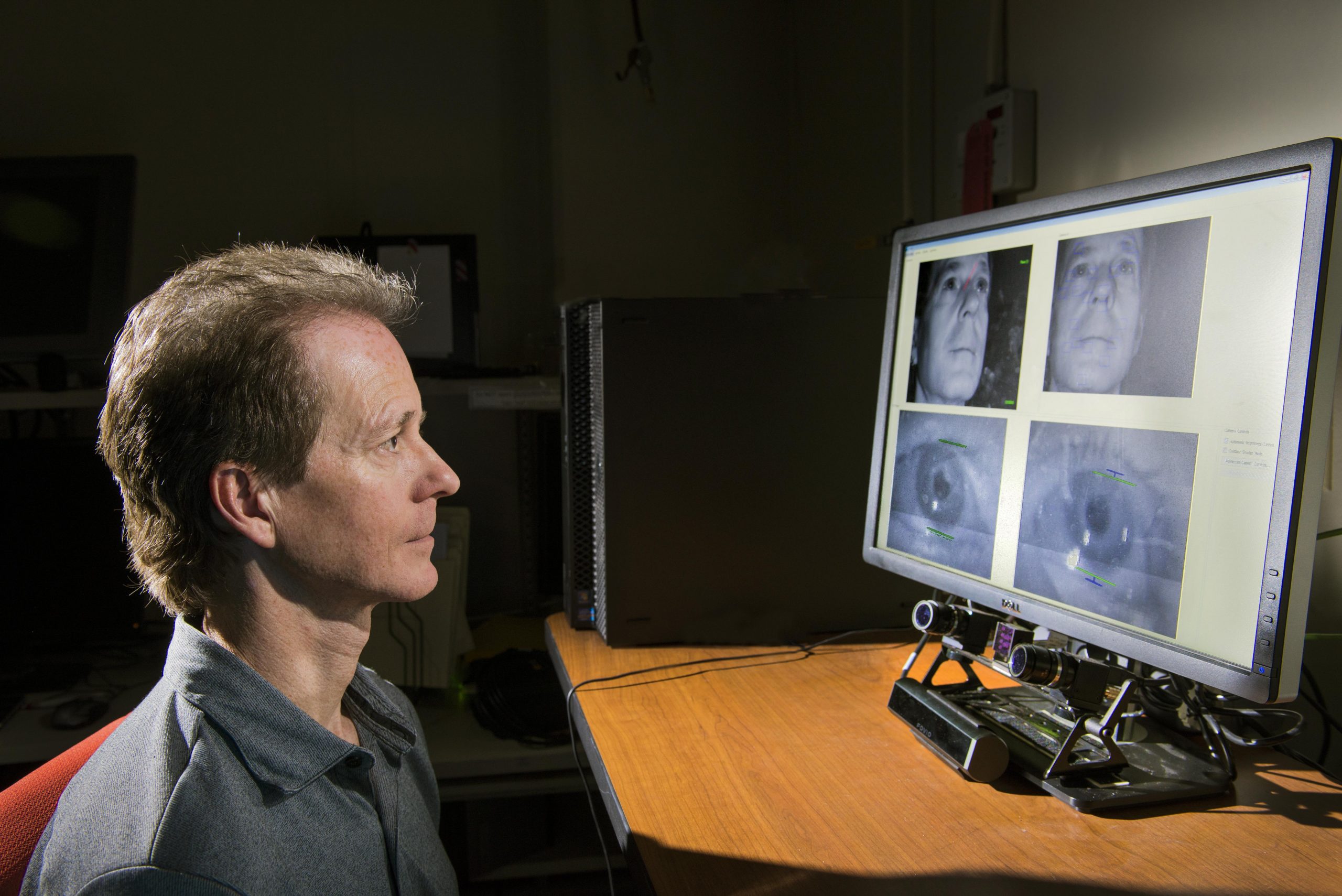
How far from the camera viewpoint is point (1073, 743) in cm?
79

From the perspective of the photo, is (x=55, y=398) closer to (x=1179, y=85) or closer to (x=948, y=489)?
(x=948, y=489)

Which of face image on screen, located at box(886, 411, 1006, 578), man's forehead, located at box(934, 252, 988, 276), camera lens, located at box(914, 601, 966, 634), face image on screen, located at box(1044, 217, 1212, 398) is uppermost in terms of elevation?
man's forehead, located at box(934, 252, 988, 276)

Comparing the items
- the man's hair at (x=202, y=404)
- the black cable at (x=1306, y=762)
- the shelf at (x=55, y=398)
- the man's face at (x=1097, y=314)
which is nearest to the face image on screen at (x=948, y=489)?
the man's face at (x=1097, y=314)

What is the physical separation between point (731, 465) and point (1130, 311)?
0.57 metres

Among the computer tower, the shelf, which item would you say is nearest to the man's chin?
the computer tower

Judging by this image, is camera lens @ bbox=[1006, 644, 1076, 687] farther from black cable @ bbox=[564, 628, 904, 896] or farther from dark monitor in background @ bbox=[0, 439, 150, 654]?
dark monitor in background @ bbox=[0, 439, 150, 654]

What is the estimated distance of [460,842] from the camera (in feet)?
5.95

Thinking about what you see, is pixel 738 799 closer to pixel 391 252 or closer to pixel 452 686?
pixel 452 686

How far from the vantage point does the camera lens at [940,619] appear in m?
0.97

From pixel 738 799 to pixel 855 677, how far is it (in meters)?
0.35

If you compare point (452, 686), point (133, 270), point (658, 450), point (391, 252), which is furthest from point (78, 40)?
point (658, 450)

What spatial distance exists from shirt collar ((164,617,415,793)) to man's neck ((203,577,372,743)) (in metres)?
0.03

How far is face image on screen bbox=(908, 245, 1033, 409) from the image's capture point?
919mm

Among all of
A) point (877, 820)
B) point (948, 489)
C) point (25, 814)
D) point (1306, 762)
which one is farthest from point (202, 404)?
point (1306, 762)
